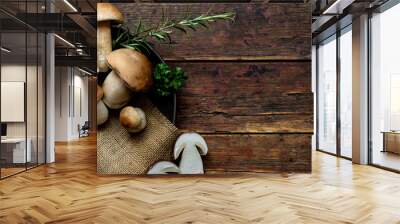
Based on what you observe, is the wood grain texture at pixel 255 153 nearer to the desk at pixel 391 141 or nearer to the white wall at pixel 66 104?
the desk at pixel 391 141

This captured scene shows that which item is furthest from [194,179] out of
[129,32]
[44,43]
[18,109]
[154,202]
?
[44,43]

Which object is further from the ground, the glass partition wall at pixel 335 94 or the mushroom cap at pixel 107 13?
the mushroom cap at pixel 107 13

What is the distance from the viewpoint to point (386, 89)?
5.59 metres

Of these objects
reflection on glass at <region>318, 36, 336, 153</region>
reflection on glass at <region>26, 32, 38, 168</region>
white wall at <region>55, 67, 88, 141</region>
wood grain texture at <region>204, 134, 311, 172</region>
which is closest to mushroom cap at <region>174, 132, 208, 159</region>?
wood grain texture at <region>204, 134, 311, 172</region>

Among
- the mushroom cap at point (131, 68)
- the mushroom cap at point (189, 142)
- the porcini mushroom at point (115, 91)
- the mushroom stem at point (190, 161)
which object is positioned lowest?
the mushroom stem at point (190, 161)

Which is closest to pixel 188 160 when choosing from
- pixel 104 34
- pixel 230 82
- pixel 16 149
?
pixel 230 82

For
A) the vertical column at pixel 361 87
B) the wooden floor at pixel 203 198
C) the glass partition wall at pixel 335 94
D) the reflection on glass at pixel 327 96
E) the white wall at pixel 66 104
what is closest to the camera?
the wooden floor at pixel 203 198

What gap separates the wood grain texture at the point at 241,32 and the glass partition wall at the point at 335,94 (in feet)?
8.10

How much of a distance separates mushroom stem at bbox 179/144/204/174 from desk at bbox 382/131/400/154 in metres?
2.75

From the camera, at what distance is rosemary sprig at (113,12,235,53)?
4.50m

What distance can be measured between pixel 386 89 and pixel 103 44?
392 cm

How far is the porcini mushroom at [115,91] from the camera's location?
4289 millimetres

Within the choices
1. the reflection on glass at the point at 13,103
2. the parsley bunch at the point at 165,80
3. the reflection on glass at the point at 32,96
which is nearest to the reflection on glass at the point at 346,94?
the parsley bunch at the point at 165,80

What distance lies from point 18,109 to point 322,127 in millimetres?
5971
